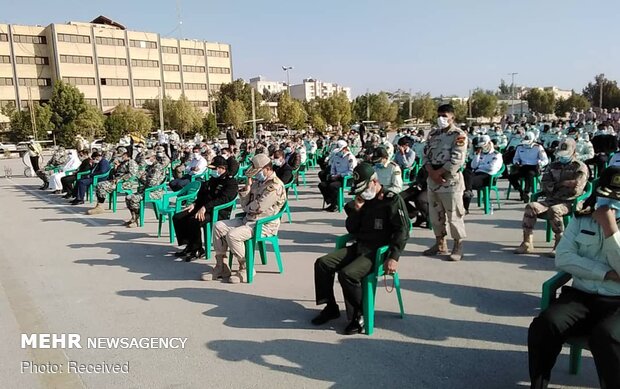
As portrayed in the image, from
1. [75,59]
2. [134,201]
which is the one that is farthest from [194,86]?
[134,201]

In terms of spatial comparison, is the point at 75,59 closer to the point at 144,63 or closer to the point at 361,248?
the point at 144,63

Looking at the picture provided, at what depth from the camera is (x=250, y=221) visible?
18.3 ft

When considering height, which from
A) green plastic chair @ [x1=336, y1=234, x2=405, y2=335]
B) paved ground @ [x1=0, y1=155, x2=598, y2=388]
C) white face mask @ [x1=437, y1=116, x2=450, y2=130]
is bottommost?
paved ground @ [x1=0, y1=155, x2=598, y2=388]

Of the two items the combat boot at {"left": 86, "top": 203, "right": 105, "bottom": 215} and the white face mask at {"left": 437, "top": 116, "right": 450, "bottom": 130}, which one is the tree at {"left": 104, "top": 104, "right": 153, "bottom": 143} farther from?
the white face mask at {"left": 437, "top": 116, "right": 450, "bottom": 130}

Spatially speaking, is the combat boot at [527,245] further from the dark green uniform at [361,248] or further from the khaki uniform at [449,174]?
the dark green uniform at [361,248]

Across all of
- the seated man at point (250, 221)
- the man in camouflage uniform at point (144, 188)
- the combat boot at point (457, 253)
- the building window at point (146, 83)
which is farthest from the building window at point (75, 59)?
the combat boot at point (457, 253)

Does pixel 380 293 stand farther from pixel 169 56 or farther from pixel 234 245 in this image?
pixel 169 56

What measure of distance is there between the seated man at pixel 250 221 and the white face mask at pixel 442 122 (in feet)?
6.66

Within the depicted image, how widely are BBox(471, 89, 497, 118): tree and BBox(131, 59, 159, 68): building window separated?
4739 cm

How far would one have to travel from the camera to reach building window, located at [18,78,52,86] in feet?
202

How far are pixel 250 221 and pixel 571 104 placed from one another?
74490mm

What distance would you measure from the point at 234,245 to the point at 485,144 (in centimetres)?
615

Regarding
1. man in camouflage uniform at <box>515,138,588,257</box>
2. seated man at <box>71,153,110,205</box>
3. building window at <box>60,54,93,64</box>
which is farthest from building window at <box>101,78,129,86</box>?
man in camouflage uniform at <box>515,138,588,257</box>

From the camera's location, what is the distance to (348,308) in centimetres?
404
